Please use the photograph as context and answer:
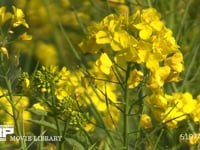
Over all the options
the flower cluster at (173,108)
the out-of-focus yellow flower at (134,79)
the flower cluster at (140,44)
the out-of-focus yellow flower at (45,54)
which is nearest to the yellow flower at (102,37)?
the flower cluster at (140,44)

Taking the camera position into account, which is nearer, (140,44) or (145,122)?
(140,44)

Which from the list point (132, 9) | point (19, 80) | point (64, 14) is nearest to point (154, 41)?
point (19, 80)

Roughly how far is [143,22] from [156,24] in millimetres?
37

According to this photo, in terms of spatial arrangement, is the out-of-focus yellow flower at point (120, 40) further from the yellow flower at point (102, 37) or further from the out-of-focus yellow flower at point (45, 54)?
the out-of-focus yellow flower at point (45, 54)

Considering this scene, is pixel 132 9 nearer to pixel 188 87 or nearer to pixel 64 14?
pixel 188 87

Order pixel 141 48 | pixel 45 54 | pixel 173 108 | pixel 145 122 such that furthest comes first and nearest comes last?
1. pixel 45 54
2. pixel 145 122
3. pixel 173 108
4. pixel 141 48

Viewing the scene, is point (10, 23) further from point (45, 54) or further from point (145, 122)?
point (45, 54)

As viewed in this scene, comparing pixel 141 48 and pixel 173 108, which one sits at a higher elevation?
pixel 141 48

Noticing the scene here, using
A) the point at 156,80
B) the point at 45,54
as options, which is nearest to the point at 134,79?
the point at 156,80

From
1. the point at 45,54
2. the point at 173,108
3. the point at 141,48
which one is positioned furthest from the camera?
the point at 45,54

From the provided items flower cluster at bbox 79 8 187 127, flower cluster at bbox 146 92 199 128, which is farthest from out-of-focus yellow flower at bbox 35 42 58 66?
flower cluster at bbox 79 8 187 127

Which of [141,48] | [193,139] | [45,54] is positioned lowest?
[193,139]

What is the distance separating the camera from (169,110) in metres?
1.85

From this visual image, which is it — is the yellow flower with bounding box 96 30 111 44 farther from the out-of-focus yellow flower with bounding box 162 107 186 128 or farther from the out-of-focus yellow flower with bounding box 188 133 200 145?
the out-of-focus yellow flower with bounding box 188 133 200 145
